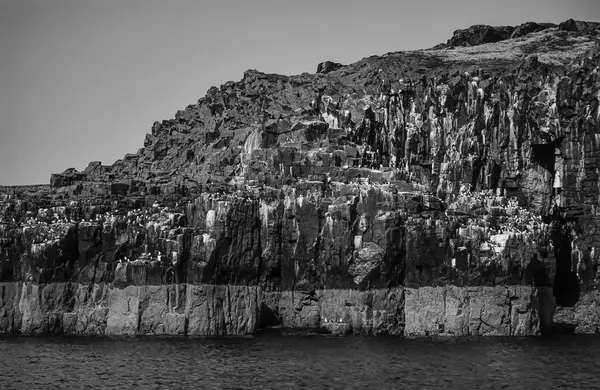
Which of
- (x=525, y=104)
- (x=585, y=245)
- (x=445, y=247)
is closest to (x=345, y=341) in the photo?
(x=445, y=247)

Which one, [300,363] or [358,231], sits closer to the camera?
[300,363]

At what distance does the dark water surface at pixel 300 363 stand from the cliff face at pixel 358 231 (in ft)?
17.8

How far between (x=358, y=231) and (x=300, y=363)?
94.8 feet

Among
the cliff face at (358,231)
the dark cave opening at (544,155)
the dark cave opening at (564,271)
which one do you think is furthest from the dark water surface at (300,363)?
the dark cave opening at (544,155)

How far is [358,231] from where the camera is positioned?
137 m

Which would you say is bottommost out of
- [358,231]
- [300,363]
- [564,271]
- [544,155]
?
[300,363]

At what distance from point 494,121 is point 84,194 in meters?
63.6

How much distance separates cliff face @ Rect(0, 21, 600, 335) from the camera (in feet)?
435

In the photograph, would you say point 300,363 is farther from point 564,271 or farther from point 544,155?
point 544,155

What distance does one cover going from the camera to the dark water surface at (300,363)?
10181 centimetres

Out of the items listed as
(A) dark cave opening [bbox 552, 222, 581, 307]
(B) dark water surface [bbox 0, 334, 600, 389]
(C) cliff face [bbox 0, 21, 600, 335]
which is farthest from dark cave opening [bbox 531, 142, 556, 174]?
(B) dark water surface [bbox 0, 334, 600, 389]

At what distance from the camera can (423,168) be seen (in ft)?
514

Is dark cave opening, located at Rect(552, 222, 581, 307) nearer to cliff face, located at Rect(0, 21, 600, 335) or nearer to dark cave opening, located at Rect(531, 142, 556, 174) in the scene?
Result: cliff face, located at Rect(0, 21, 600, 335)

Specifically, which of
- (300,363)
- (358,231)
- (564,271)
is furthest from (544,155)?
(300,363)
